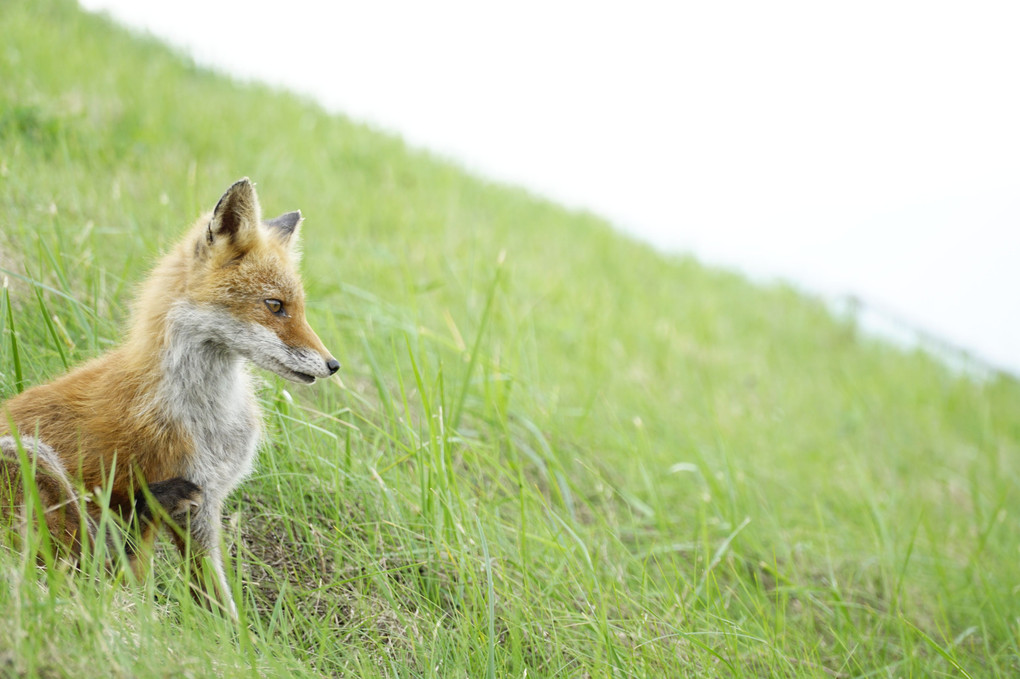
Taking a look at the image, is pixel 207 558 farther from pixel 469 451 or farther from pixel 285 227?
pixel 469 451

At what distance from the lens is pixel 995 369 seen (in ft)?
38.5

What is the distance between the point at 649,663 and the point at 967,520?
17.0ft

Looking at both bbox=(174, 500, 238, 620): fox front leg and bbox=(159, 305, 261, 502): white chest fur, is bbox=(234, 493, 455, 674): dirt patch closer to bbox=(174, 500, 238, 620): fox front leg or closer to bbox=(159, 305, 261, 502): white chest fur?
bbox=(174, 500, 238, 620): fox front leg

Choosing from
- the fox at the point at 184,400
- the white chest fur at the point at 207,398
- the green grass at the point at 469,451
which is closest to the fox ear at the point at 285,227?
the fox at the point at 184,400

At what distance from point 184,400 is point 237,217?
2.34 ft

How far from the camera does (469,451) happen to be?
4.09 m

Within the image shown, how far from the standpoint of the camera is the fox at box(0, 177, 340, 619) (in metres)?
2.38

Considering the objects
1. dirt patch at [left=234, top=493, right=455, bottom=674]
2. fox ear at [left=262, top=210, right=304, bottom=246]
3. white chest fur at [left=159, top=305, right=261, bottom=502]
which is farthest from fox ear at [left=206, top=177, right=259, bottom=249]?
dirt patch at [left=234, top=493, right=455, bottom=674]

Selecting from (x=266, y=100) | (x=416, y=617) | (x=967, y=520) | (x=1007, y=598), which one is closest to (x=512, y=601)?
(x=416, y=617)

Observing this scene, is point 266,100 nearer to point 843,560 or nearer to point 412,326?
point 412,326

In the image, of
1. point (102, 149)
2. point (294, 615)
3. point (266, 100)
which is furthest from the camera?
point (266, 100)

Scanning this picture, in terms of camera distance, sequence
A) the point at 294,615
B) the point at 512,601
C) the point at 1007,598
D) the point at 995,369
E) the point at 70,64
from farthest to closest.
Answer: the point at 995,369
the point at 70,64
the point at 1007,598
the point at 512,601
the point at 294,615

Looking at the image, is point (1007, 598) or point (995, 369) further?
point (995, 369)

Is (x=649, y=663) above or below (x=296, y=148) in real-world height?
below
